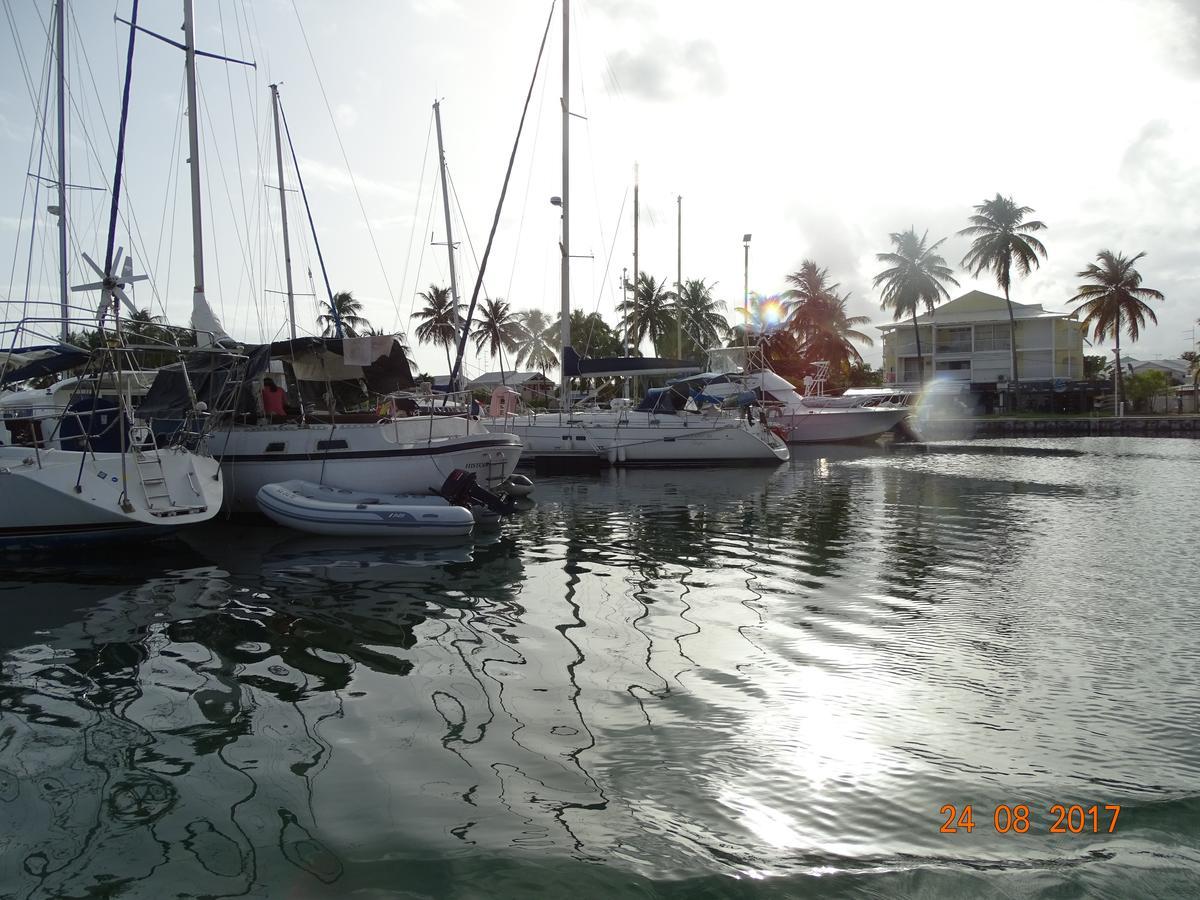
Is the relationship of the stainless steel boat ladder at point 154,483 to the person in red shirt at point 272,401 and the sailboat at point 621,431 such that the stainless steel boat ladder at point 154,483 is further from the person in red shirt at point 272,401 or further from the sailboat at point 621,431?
the sailboat at point 621,431

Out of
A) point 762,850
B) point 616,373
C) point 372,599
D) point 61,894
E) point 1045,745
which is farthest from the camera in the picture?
point 616,373

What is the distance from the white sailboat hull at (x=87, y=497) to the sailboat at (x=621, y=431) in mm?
15754

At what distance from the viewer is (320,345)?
1706cm

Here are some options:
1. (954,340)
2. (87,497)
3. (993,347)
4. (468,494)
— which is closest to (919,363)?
(954,340)

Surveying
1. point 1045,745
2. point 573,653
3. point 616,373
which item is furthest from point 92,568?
point 616,373

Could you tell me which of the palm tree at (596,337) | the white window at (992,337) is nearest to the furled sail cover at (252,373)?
the palm tree at (596,337)

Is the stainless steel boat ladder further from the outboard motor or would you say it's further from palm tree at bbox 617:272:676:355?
palm tree at bbox 617:272:676:355

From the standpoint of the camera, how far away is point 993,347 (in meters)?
62.6

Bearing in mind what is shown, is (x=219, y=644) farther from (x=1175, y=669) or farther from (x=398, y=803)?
(x=1175, y=669)

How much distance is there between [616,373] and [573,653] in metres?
21.2

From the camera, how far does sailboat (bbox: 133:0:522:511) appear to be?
627 inches

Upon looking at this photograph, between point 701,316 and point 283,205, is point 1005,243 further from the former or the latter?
point 283,205

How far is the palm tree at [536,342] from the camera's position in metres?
68.2

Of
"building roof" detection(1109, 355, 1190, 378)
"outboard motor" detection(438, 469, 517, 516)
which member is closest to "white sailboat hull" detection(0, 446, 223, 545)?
"outboard motor" detection(438, 469, 517, 516)
